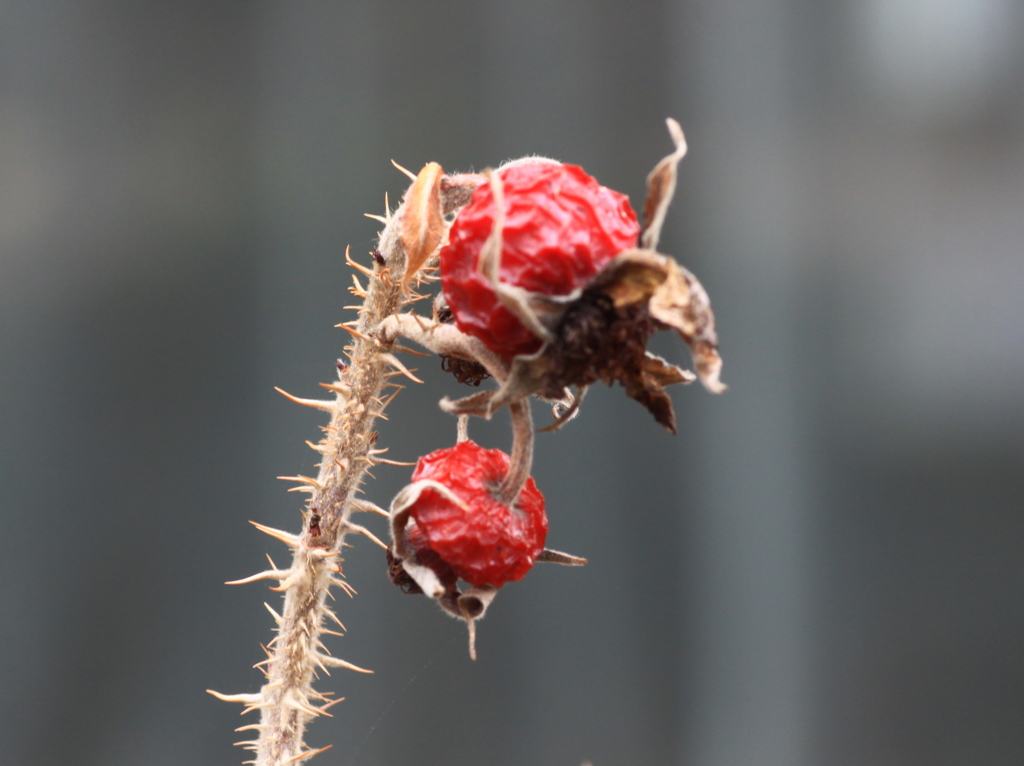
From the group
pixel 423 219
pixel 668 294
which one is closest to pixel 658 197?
pixel 668 294

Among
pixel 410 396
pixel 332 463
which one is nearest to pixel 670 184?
pixel 332 463

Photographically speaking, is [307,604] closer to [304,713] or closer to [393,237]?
[304,713]

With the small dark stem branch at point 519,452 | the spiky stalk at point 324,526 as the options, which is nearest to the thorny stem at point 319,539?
the spiky stalk at point 324,526

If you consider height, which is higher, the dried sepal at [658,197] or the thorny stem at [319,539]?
the dried sepal at [658,197]

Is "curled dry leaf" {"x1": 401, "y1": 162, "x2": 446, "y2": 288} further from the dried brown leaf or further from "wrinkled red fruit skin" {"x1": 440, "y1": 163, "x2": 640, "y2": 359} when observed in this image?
→ the dried brown leaf

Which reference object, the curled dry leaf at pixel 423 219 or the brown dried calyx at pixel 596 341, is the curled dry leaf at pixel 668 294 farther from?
the curled dry leaf at pixel 423 219

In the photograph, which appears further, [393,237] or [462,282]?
[393,237]

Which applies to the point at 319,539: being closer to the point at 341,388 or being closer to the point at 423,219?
the point at 341,388
